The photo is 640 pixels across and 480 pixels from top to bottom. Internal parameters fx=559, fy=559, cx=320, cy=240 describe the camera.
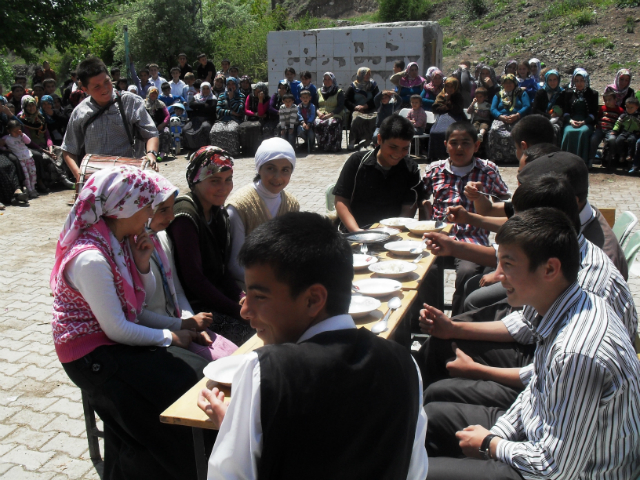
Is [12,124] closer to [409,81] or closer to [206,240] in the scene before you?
[409,81]

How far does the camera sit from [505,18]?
100 feet

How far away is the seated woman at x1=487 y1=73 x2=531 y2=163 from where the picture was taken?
10.5m

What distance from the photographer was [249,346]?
241 cm

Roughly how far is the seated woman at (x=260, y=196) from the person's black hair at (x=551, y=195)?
63.7 inches

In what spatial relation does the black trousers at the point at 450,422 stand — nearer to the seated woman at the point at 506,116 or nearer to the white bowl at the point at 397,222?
the white bowl at the point at 397,222

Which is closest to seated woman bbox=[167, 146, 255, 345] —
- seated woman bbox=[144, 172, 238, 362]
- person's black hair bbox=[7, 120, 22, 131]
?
seated woman bbox=[144, 172, 238, 362]

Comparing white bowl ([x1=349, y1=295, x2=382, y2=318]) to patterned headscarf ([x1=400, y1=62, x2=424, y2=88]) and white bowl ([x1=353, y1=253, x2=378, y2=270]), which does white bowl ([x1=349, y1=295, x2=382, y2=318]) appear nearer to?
white bowl ([x1=353, y1=253, x2=378, y2=270])

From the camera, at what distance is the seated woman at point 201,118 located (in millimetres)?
13141

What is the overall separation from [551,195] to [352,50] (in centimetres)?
1331

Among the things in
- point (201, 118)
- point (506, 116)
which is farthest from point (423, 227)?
point (201, 118)

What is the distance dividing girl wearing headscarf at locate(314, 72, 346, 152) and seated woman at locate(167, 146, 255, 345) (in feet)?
31.6

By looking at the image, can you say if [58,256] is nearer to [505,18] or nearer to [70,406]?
[70,406]

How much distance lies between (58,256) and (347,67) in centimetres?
1367

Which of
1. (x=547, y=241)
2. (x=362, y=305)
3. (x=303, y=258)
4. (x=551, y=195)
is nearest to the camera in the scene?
(x=303, y=258)
